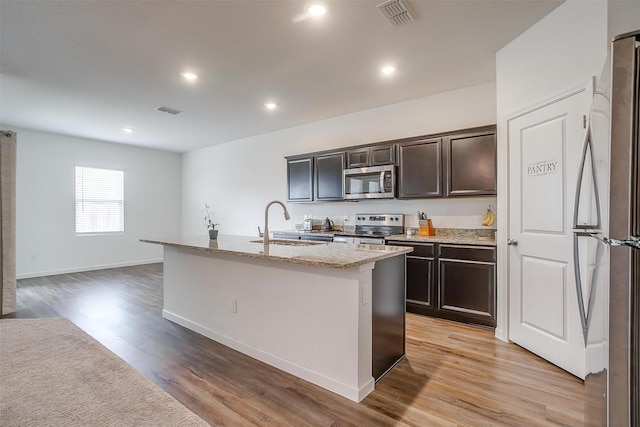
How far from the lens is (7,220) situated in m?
3.76

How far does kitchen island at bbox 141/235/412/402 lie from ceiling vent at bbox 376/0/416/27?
6.16 ft

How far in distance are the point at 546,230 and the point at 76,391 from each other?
10.8 ft

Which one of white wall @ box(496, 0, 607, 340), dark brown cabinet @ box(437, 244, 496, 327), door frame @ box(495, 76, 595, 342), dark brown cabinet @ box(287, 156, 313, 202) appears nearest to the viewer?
white wall @ box(496, 0, 607, 340)

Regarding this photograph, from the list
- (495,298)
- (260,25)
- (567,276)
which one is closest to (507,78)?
(567,276)

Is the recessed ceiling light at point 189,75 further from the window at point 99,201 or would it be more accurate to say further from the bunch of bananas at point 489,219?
the window at point 99,201

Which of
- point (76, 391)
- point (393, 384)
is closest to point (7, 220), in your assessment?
point (76, 391)

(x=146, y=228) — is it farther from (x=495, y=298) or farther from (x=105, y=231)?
(x=495, y=298)

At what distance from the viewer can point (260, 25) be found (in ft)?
8.29

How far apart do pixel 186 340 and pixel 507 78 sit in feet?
13.3

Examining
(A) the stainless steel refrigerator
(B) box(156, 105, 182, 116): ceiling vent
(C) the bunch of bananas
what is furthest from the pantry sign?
(B) box(156, 105, 182, 116): ceiling vent

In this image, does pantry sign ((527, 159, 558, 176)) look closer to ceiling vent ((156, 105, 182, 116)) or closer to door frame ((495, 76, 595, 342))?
door frame ((495, 76, 595, 342))

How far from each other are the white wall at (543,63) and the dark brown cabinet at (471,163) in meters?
0.34

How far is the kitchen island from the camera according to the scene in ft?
6.52

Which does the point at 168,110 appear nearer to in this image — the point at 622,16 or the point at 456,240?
the point at 456,240
